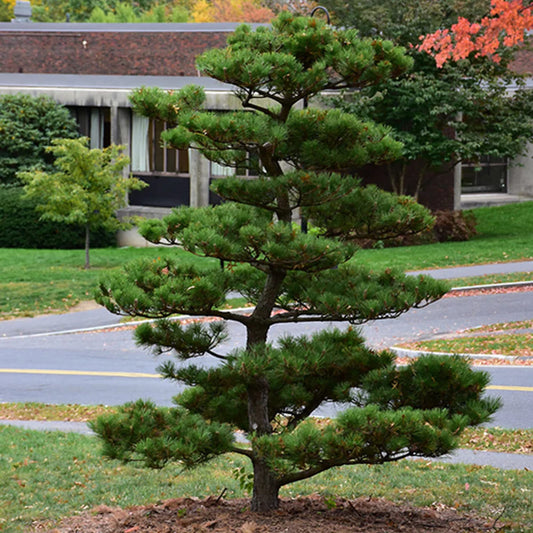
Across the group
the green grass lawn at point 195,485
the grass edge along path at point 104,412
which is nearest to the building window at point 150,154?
the grass edge along path at point 104,412

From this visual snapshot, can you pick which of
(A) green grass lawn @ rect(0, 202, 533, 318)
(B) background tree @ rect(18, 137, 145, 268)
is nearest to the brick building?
(A) green grass lawn @ rect(0, 202, 533, 318)

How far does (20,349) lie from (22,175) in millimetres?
8246

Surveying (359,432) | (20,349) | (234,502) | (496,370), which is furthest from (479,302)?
(359,432)

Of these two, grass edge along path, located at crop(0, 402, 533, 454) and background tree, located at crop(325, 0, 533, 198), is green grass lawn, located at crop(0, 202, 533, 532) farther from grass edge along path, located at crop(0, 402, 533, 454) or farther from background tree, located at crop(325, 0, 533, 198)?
background tree, located at crop(325, 0, 533, 198)

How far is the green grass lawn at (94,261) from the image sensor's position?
21922 millimetres

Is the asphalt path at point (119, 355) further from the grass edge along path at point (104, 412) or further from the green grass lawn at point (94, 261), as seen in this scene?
the green grass lawn at point (94, 261)

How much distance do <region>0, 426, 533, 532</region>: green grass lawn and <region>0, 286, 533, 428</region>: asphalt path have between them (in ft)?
6.57

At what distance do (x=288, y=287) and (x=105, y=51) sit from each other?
27.5 m

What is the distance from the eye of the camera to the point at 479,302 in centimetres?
2038

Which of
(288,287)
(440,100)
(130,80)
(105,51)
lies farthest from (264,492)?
(105,51)

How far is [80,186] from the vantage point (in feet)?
79.6

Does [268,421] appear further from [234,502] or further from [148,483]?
[148,483]

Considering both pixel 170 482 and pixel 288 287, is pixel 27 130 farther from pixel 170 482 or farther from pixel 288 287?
pixel 288 287

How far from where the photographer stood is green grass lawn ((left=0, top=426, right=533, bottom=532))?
7859 millimetres
